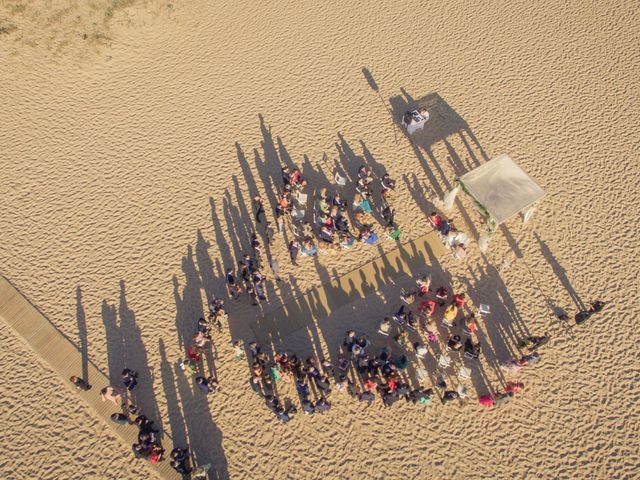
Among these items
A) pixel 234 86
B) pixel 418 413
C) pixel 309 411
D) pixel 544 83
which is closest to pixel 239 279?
pixel 309 411

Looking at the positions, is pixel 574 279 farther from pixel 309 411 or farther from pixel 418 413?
pixel 309 411

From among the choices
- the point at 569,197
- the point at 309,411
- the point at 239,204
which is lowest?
the point at 309,411

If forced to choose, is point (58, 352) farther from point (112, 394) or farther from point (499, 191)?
point (499, 191)

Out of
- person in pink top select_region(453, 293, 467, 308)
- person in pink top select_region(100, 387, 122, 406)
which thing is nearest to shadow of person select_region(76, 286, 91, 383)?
person in pink top select_region(100, 387, 122, 406)

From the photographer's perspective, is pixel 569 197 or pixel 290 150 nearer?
pixel 569 197

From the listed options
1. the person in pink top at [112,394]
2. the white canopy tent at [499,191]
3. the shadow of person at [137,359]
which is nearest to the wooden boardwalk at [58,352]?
the person in pink top at [112,394]

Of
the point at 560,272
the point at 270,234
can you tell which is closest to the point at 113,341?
the point at 270,234

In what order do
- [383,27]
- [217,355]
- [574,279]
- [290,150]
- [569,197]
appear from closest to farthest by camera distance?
[217,355] → [574,279] → [569,197] → [290,150] → [383,27]
